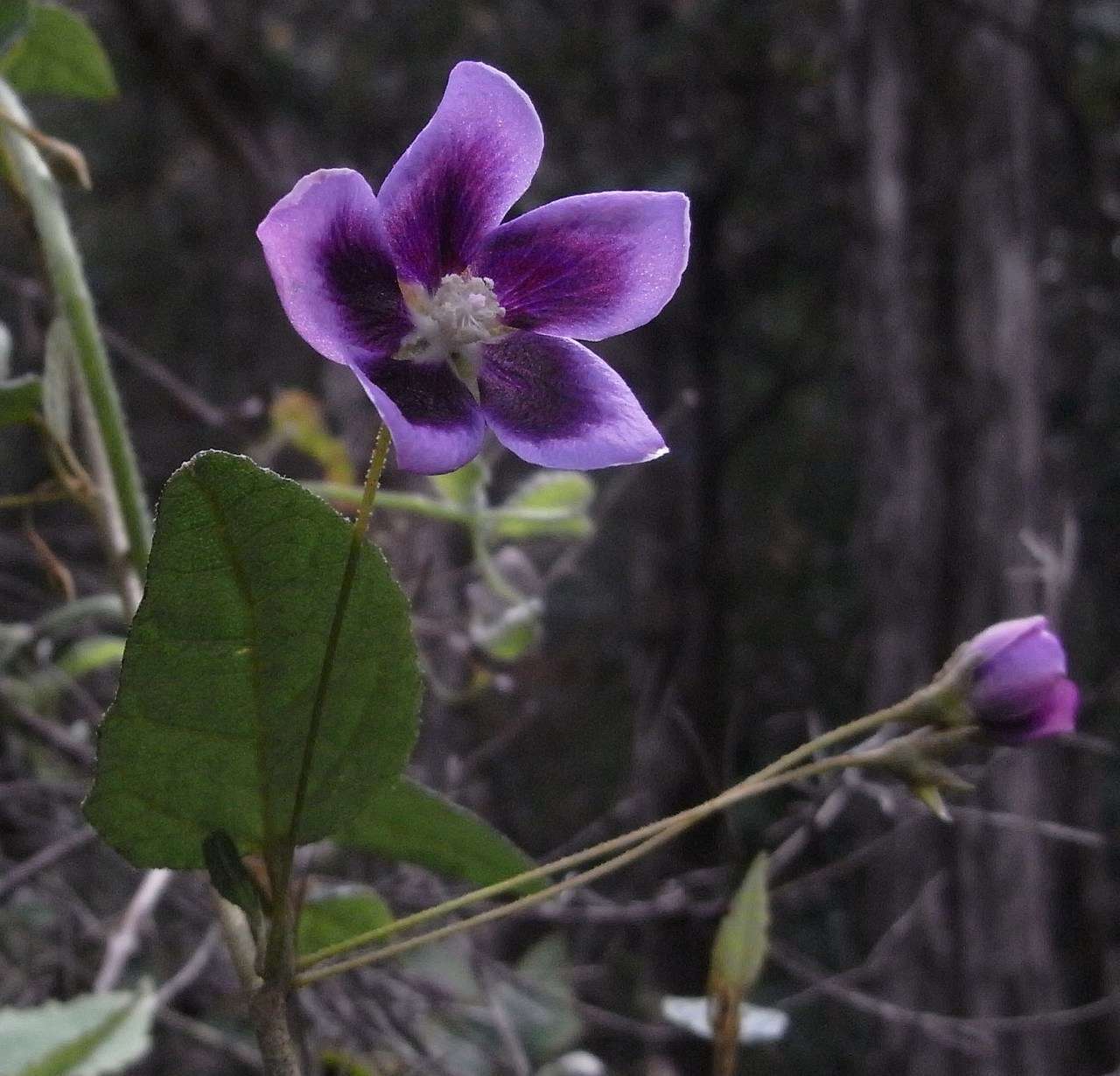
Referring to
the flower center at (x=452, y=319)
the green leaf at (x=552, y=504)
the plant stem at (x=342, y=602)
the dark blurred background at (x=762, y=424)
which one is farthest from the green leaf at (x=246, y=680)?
the green leaf at (x=552, y=504)

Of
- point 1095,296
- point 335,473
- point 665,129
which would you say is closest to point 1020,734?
point 335,473

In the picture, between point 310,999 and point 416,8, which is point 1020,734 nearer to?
point 310,999

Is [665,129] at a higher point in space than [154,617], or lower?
higher

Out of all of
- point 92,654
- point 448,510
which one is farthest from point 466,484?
point 92,654

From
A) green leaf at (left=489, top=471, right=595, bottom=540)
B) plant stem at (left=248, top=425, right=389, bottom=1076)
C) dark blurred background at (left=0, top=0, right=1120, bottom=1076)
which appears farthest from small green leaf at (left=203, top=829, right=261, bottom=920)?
green leaf at (left=489, top=471, right=595, bottom=540)

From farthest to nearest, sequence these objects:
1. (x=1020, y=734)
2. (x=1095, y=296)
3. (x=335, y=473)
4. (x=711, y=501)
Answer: (x=711, y=501)
(x=1095, y=296)
(x=335, y=473)
(x=1020, y=734)

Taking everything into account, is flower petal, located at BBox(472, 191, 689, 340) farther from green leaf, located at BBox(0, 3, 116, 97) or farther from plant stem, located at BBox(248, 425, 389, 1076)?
green leaf, located at BBox(0, 3, 116, 97)

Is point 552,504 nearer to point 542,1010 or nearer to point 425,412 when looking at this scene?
point 542,1010

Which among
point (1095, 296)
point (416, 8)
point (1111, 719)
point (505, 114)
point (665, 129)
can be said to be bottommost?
point (1111, 719)
